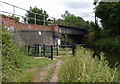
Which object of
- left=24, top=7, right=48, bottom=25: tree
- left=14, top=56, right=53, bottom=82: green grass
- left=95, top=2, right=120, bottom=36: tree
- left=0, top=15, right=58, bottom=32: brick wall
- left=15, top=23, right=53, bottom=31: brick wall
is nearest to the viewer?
left=14, top=56, right=53, bottom=82: green grass

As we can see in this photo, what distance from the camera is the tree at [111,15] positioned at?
60.4 ft

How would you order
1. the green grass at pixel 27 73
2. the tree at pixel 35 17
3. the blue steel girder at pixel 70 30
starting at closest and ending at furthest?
the green grass at pixel 27 73
the tree at pixel 35 17
the blue steel girder at pixel 70 30

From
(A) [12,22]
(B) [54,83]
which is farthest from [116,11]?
(B) [54,83]

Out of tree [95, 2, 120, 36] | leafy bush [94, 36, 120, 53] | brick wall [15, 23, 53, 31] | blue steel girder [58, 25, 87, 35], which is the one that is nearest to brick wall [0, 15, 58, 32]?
brick wall [15, 23, 53, 31]

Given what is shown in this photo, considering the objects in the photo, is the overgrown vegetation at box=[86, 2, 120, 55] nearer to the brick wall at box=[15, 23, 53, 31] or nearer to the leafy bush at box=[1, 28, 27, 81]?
the brick wall at box=[15, 23, 53, 31]

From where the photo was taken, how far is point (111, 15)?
1889cm

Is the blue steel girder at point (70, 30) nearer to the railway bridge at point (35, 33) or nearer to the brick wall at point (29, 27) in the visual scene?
the railway bridge at point (35, 33)

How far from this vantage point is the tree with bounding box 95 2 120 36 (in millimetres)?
18406

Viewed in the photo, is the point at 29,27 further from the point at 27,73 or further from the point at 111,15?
the point at 111,15

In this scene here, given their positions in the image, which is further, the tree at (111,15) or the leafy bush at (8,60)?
the tree at (111,15)

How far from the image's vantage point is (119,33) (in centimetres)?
2195

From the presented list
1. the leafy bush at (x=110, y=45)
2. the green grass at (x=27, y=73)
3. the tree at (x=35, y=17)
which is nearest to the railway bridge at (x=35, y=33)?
the tree at (x=35, y=17)

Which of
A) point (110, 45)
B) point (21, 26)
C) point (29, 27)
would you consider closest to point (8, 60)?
point (21, 26)

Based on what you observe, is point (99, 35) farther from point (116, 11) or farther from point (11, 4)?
point (11, 4)
